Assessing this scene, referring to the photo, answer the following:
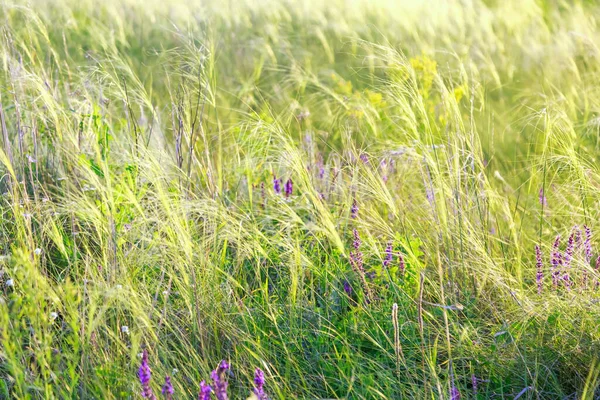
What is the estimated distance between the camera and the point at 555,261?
216 cm

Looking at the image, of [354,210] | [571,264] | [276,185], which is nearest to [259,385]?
[354,210]

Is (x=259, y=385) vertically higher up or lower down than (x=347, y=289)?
higher up

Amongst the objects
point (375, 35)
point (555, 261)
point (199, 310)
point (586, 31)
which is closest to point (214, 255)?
point (199, 310)

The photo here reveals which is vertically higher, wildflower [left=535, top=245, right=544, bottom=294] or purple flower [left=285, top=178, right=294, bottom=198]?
purple flower [left=285, top=178, right=294, bottom=198]

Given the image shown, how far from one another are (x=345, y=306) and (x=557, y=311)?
1.85ft

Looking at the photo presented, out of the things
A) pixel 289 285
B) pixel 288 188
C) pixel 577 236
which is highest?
pixel 288 188

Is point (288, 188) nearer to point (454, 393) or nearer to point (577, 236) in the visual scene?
point (577, 236)

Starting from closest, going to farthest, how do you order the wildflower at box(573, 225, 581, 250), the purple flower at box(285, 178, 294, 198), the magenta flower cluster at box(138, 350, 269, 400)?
the magenta flower cluster at box(138, 350, 269, 400), the wildflower at box(573, 225, 581, 250), the purple flower at box(285, 178, 294, 198)

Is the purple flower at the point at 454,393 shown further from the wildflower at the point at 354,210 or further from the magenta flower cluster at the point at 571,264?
the wildflower at the point at 354,210

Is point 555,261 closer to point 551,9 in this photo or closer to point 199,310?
point 199,310

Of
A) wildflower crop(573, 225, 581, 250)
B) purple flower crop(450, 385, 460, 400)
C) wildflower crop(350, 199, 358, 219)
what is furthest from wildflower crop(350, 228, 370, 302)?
wildflower crop(573, 225, 581, 250)

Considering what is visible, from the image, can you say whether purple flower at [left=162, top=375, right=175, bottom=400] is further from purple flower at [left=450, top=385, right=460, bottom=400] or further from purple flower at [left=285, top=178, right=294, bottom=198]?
purple flower at [left=285, top=178, right=294, bottom=198]

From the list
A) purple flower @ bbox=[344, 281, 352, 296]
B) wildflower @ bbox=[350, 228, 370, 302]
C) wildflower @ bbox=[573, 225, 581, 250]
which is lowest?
Result: wildflower @ bbox=[573, 225, 581, 250]

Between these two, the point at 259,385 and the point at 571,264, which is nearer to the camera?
the point at 259,385
